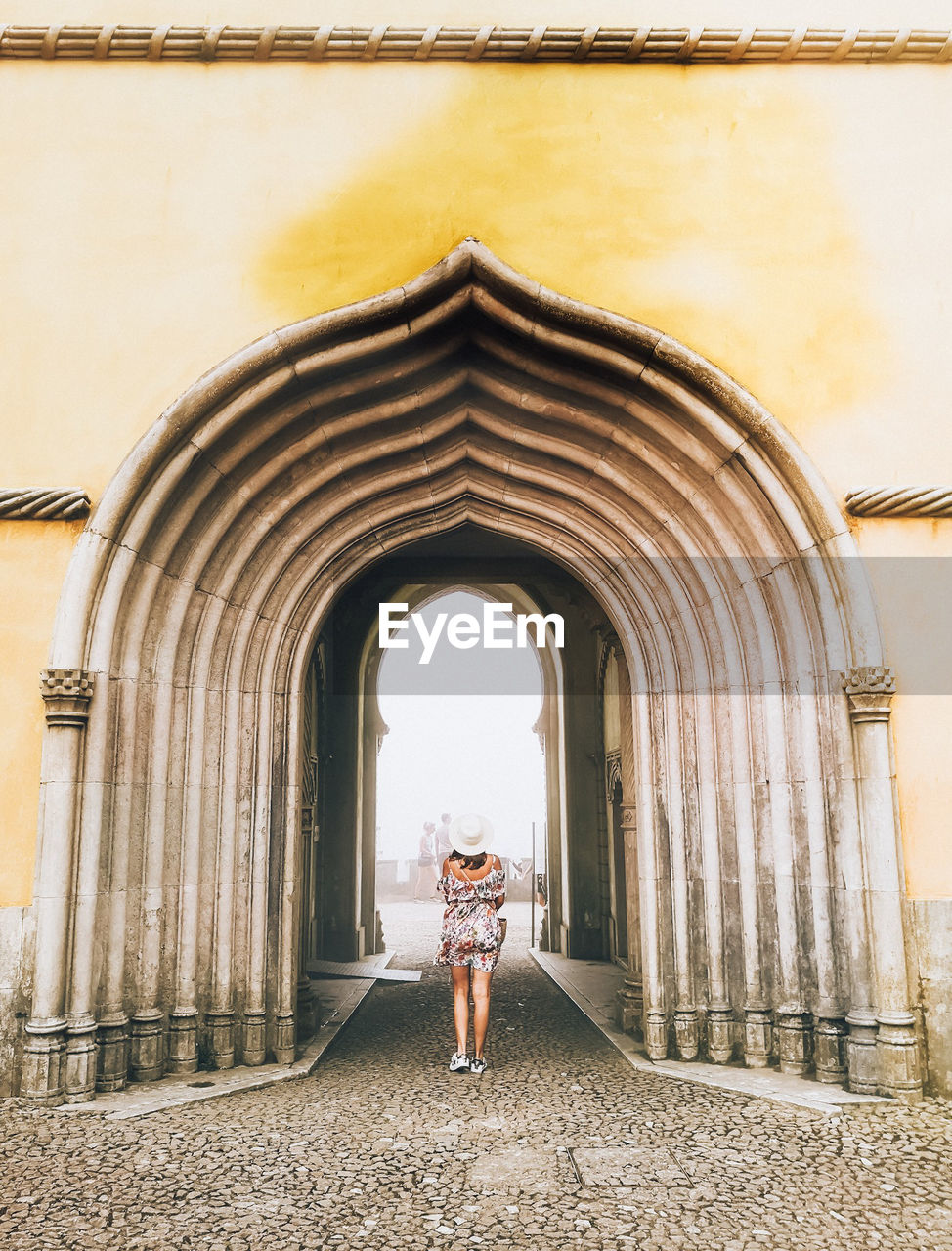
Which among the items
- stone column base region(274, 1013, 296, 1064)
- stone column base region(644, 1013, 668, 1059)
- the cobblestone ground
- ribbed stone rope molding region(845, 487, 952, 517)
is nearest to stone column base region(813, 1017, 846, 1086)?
the cobblestone ground

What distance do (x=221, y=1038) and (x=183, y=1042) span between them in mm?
213

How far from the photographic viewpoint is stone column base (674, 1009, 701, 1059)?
5.51m

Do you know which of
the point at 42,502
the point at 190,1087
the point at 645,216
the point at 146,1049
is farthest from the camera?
the point at 645,216

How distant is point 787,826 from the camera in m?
5.44

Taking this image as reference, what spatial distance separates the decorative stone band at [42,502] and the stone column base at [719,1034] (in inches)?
184

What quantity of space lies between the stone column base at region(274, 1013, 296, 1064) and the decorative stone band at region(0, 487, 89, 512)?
321cm

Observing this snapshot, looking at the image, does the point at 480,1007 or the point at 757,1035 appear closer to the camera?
the point at 757,1035

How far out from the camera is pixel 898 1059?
4.81 meters

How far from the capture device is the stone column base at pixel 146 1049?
514 centimetres

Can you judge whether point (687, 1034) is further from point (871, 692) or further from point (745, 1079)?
point (871, 692)

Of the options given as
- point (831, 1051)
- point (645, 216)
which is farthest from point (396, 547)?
point (831, 1051)

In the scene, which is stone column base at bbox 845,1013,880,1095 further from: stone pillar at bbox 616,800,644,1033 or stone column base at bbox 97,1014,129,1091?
stone column base at bbox 97,1014,129,1091

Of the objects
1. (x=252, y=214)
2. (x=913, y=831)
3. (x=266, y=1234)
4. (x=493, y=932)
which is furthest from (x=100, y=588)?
(x=913, y=831)

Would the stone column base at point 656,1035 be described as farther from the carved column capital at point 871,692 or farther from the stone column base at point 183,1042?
the stone column base at point 183,1042
